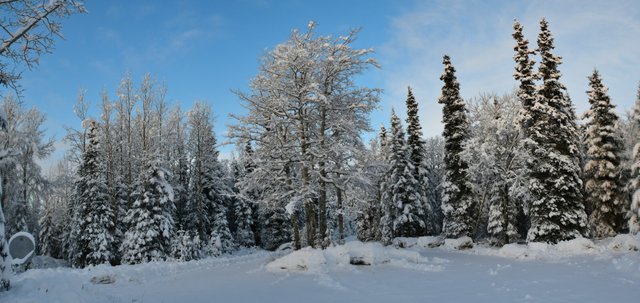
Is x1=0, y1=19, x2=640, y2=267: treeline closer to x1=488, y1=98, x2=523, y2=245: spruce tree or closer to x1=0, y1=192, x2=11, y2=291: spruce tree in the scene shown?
x1=488, y1=98, x2=523, y2=245: spruce tree

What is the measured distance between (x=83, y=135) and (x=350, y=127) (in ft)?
85.7

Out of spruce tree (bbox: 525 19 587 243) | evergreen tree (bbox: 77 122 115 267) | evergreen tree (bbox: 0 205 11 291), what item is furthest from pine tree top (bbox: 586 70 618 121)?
evergreen tree (bbox: 77 122 115 267)

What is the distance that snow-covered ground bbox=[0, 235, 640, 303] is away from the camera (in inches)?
396

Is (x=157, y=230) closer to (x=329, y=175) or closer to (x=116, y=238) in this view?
(x=116, y=238)

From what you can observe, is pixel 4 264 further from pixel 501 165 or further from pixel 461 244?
pixel 501 165

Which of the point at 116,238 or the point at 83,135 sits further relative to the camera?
the point at 83,135

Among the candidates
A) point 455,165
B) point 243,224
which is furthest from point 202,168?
point 455,165

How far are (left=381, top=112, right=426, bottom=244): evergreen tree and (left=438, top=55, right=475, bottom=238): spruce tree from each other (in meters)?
4.96

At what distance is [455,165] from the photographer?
32281 millimetres

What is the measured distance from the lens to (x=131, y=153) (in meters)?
36.5

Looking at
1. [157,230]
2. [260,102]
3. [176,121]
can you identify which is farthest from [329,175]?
[176,121]

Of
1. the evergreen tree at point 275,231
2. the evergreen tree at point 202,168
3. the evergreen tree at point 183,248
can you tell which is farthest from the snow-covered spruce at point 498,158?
the evergreen tree at point 202,168

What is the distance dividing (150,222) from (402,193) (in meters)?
21.3

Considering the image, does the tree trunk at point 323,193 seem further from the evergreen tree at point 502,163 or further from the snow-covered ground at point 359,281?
the evergreen tree at point 502,163
